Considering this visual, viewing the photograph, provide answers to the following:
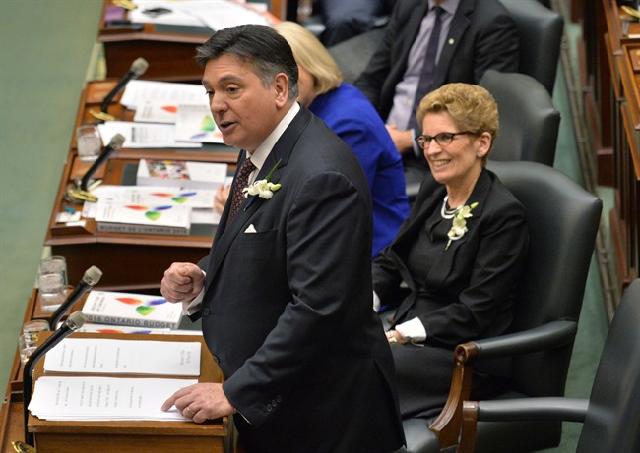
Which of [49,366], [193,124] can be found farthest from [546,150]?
[49,366]

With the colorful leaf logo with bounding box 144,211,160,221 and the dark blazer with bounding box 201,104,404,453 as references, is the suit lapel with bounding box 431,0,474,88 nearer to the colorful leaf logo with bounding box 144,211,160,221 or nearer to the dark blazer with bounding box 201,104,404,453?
the colorful leaf logo with bounding box 144,211,160,221

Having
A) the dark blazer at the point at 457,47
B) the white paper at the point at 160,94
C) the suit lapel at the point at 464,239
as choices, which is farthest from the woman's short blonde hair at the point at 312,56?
the dark blazer at the point at 457,47

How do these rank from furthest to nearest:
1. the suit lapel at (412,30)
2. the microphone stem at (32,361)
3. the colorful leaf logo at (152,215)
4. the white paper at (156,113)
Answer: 1. the suit lapel at (412,30)
2. the white paper at (156,113)
3. the colorful leaf logo at (152,215)
4. the microphone stem at (32,361)

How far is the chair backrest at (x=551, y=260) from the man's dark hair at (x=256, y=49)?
1092 millimetres

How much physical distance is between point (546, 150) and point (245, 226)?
1.48 meters

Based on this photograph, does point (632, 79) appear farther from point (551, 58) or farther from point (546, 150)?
point (551, 58)

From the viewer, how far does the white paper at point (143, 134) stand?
418 centimetres

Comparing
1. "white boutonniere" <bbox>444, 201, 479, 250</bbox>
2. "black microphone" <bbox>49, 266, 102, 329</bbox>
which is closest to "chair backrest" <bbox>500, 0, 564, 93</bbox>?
"white boutonniere" <bbox>444, 201, 479, 250</bbox>

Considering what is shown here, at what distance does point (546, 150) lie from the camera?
3607 mm

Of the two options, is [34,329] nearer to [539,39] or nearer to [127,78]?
[127,78]

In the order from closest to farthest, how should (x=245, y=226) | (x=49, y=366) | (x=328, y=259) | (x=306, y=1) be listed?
(x=328, y=259)
(x=245, y=226)
(x=49, y=366)
(x=306, y=1)

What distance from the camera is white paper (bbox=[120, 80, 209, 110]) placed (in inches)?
175

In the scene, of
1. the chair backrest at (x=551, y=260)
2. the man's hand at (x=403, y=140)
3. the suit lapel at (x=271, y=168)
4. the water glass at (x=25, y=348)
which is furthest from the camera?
the man's hand at (x=403, y=140)

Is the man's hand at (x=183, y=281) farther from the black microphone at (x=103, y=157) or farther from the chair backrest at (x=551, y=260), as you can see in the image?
the black microphone at (x=103, y=157)
